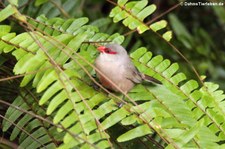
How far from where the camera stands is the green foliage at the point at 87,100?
1.98 m

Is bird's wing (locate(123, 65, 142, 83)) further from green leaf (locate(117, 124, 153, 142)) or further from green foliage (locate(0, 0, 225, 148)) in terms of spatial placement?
green leaf (locate(117, 124, 153, 142))

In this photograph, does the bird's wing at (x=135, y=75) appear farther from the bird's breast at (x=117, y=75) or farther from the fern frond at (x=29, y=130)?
the fern frond at (x=29, y=130)

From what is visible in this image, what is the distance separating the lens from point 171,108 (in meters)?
2.39

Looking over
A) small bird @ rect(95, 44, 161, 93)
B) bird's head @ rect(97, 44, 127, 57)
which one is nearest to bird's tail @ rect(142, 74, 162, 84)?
small bird @ rect(95, 44, 161, 93)

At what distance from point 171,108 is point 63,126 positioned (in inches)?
26.0

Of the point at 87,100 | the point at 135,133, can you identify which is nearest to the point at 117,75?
the point at 87,100

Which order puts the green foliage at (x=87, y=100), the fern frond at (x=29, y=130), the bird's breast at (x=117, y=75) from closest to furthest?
1. the green foliage at (x=87, y=100)
2. the fern frond at (x=29, y=130)
3. the bird's breast at (x=117, y=75)

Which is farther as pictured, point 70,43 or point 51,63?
point 70,43

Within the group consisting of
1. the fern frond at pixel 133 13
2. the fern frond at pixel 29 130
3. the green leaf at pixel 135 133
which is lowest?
the green leaf at pixel 135 133

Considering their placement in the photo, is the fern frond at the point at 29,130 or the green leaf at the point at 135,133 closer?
the green leaf at the point at 135,133

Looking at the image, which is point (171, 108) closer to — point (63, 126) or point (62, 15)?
point (63, 126)

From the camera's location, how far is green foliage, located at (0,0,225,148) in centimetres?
198

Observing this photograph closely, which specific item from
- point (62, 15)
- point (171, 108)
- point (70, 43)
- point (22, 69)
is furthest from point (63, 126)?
point (62, 15)

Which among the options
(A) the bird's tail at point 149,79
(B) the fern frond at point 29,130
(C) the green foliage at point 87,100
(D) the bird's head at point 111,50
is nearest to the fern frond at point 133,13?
(C) the green foliage at point 87,100
